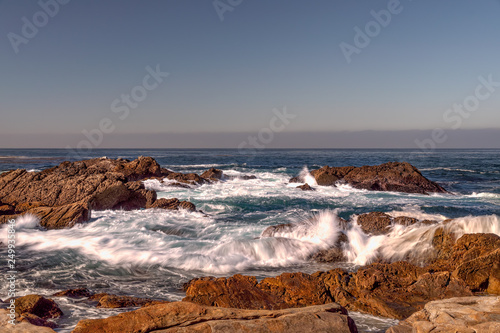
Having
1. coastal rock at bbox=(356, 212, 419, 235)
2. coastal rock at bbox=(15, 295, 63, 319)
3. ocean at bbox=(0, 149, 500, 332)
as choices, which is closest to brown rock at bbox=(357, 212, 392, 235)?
coastal rock at bbox=(356, 212, 419, 235)

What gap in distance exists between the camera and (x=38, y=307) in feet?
15.1

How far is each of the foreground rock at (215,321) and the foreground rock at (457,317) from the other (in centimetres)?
93

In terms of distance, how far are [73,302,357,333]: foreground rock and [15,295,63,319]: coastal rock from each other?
6.28 feet

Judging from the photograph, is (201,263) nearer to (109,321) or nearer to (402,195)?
(109,321)

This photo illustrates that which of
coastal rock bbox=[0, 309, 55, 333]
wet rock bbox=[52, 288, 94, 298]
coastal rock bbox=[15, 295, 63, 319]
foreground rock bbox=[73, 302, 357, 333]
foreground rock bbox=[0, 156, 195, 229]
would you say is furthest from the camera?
foreground rock bbox=[0, 156, 195, 229]

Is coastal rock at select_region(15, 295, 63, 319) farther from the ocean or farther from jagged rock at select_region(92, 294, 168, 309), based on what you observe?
jagged rock at select_region(92, 294, 168, 309)

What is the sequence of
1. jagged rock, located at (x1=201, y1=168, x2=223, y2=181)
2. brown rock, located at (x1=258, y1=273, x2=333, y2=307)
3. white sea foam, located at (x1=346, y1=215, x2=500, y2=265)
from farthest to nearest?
jagged rock, located at (x1=201, y1=168, x2=223, y2=181) → white sea foam, located at (x1=346, y1=215, x2=500, y2=265) → brown rock, located at (x1=258, y1=273, x2=333, y2=307)

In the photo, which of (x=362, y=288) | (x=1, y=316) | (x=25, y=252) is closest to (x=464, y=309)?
(x=362, y=288)

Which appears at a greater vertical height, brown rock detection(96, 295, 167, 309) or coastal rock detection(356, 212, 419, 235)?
coastal rock detection(356, 212, 419, 235)

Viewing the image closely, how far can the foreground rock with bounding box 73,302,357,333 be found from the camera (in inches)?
119

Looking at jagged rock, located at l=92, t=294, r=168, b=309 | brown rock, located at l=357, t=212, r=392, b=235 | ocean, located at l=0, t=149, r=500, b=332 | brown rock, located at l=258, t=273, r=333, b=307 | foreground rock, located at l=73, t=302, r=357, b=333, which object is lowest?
ocean, located at l=0, t=149, r=500, b=332

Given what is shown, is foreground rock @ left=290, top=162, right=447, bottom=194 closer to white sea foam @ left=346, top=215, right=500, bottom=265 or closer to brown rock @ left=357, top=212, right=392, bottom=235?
brown rock @ left=357, top=212, right=392, bottom=235

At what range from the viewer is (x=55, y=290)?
243 inches

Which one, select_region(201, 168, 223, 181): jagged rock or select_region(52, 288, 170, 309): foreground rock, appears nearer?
select_region(52, 288, 170, 309): foreground rock
